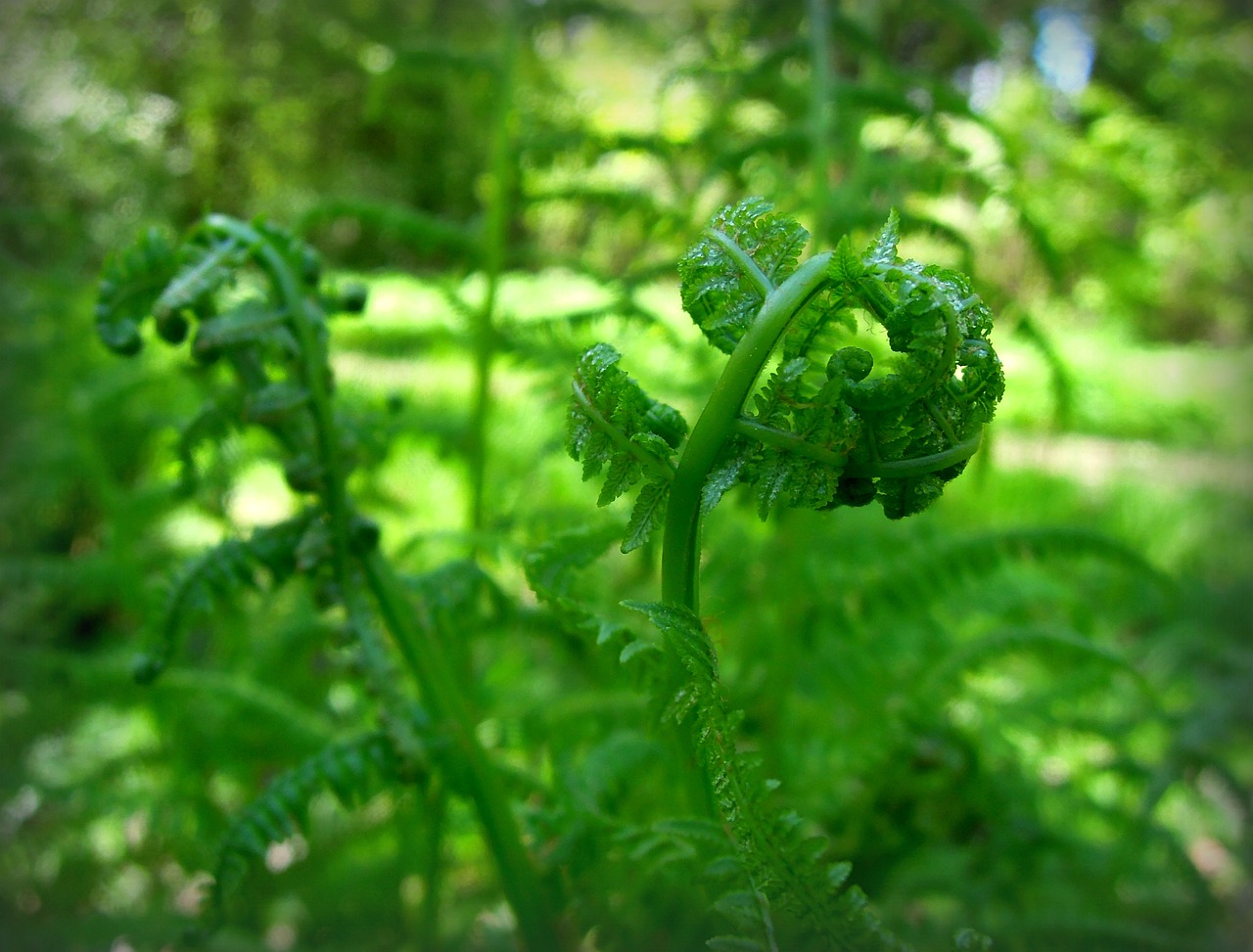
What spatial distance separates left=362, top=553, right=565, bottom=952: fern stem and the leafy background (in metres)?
0.04

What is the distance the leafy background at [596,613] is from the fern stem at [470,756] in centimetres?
4

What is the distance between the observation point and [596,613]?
0.51 metres

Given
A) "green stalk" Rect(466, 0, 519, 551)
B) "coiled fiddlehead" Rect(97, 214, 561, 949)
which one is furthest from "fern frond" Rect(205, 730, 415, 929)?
"green stalk" Rect(466, 0, 519, 551)

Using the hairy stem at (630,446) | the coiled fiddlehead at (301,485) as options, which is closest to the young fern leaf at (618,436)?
the hairy stem at (630,446)

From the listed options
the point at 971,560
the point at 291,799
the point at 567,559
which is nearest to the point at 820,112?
the point at 971,560

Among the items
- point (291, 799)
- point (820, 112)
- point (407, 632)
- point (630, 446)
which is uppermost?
point (820, 112)

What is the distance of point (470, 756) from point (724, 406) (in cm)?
40

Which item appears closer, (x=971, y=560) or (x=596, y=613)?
(x=596, y=613)

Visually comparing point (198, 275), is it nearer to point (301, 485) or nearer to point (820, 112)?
point (301, 485)

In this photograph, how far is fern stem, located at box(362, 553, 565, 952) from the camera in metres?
0.67

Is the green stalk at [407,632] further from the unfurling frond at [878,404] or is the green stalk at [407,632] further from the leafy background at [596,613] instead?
the unfurling frond at [878,404]

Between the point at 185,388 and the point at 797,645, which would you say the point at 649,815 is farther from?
the point at 185,388

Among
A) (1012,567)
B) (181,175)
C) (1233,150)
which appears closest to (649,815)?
(1012,567)

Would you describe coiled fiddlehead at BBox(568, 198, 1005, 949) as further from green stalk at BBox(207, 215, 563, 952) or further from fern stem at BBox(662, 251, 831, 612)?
green stalk at BBox(207, 215, 563, 952)
